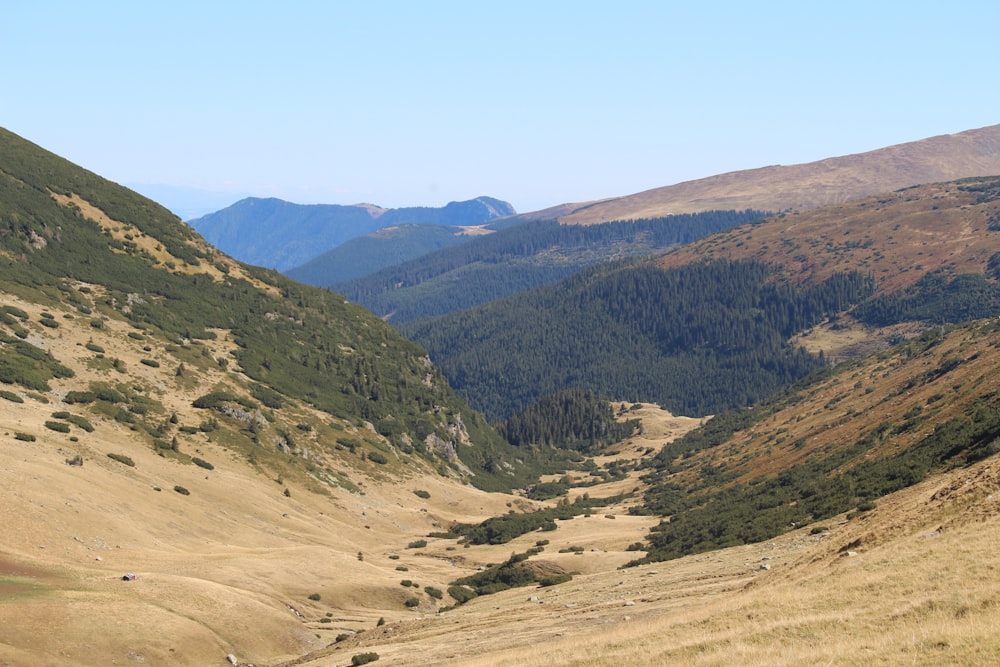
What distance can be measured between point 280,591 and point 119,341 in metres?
66.2

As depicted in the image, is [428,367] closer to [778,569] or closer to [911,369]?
[911,369]

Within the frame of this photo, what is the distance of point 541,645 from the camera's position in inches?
1364

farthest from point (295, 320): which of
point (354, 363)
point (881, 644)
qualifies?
point (881, 644)

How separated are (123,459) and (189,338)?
5432 centimetres

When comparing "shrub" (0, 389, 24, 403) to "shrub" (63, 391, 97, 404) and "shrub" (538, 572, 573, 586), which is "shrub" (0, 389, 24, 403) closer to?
"shrub" (63, 391, 97, 404)

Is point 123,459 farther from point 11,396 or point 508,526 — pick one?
point 508,526

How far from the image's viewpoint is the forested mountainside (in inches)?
3925

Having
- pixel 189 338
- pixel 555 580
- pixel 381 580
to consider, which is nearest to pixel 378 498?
pixel 189 338

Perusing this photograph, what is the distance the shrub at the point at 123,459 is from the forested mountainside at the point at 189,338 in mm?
8519

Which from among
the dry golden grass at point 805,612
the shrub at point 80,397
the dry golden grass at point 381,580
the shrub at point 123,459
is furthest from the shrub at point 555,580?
the shrub at point 80,397

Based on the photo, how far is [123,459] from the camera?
77125 millimetres

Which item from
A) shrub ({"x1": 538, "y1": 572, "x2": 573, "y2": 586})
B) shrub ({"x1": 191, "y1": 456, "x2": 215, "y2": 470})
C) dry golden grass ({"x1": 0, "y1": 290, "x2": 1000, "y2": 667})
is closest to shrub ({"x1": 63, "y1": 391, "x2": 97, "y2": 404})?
dry golden grass ({"x1": 0, "y1": 290, "x2": 1000, "y2": 667})

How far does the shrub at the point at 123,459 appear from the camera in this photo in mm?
76088

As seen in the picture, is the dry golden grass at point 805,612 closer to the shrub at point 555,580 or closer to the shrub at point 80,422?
the shrub at point 555,580
